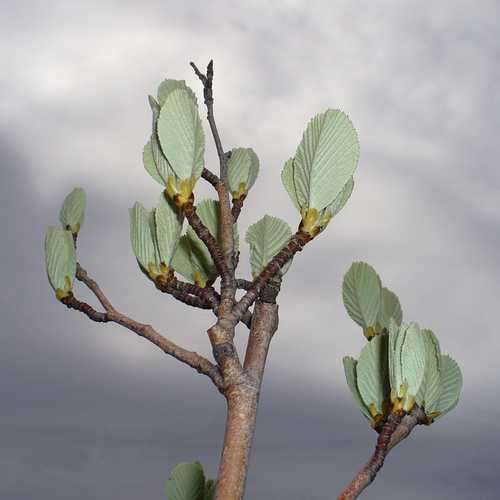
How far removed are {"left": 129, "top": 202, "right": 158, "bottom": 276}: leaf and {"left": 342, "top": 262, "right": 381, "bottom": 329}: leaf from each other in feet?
1.83

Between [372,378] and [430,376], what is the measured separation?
0.46 feet

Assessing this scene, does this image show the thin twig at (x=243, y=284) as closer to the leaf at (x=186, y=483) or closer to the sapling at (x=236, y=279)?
the sapling at (x=236, y=279)

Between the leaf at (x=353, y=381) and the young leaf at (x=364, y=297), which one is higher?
the young leaf at (x=364, y=297)

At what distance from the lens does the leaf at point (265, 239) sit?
1935mm

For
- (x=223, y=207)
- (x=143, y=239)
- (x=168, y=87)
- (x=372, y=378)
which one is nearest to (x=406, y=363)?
(x=372, y=378)

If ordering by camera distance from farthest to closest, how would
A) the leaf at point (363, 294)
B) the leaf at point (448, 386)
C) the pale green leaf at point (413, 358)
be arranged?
the leaf at point (363, 294), the leaf at point (448, 386), the pale green leaf at point (413, 358)

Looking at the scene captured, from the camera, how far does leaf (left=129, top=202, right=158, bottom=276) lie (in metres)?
1.79

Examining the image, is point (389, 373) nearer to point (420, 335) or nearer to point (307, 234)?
point (420, 335)

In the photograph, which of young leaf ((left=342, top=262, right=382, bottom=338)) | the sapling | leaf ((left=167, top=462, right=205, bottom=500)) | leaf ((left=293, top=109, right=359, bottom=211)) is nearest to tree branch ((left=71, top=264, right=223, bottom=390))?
the sapling

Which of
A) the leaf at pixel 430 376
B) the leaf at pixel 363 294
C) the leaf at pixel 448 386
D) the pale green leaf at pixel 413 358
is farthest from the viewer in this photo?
the leaf at pixel 363 294

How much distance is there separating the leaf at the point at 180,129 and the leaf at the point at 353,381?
24.1 inches

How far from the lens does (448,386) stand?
1.85 m

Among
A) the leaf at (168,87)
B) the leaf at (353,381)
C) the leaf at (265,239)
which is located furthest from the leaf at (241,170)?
the leaf at (353,381)

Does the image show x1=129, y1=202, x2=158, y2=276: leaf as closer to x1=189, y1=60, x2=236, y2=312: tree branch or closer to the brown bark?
x1=189, y1=60, x2=236, y2=312: tree branch
